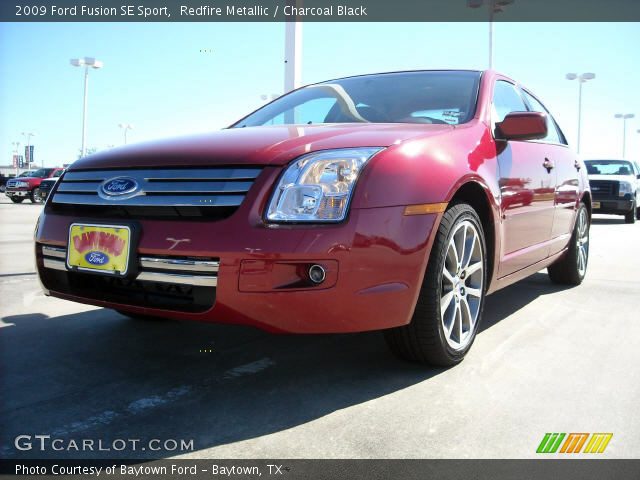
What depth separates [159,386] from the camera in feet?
7.93

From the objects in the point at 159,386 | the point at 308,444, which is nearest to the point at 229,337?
the point at 159,386

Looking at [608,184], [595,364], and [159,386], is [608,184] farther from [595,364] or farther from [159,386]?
[159,386]

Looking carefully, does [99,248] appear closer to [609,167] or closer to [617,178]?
[617,178]

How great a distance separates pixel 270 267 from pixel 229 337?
119cm

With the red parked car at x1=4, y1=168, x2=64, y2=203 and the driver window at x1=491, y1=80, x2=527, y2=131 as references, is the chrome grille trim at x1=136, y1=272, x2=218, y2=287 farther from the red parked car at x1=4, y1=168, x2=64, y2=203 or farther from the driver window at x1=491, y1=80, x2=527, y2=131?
the red parked car at x1=4, y1=168, x2=64, y2=203

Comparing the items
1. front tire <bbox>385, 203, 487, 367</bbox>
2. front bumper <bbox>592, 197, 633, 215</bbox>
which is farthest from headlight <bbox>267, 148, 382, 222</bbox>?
front bumper <bbox>592, 197, 633, 215</bbox>

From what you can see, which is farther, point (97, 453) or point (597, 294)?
point (597, 294)

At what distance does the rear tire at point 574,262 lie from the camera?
15.9 ft

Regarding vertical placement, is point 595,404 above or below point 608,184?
below

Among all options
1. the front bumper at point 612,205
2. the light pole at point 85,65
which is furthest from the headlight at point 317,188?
the light pole at point 85,65

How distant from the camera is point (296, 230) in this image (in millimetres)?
2115

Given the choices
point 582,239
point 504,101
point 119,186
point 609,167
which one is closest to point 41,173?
point 609,167

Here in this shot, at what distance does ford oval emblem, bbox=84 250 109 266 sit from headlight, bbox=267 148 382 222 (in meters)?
0.69

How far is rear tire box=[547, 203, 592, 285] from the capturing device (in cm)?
484
